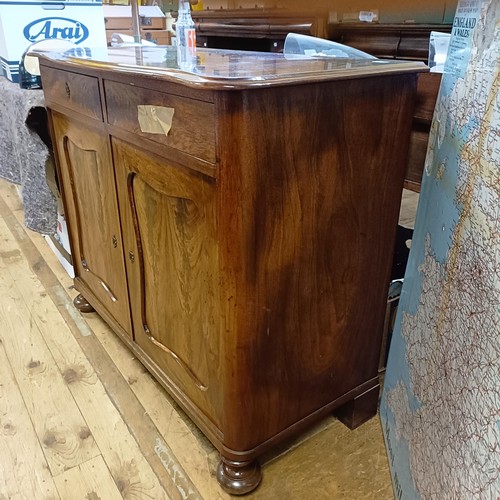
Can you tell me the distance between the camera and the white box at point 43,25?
70.4 inches

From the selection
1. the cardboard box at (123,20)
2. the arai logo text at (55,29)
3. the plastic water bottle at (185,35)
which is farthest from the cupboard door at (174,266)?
the cardboard box at (123,20)

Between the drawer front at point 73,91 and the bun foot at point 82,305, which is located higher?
the drawer front at point 73,91

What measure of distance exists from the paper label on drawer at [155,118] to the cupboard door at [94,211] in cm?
26

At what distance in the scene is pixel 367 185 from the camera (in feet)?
3.44

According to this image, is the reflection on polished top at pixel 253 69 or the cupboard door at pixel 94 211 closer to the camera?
the reflection on polished top at pixel 253 69

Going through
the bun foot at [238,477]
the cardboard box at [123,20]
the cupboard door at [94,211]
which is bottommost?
the bun foot at [238,477]

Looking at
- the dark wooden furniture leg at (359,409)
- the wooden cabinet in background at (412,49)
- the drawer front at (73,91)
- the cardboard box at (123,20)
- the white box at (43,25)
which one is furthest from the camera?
the cardboard box at (123,20)

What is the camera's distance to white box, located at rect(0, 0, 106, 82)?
1789 millimetres

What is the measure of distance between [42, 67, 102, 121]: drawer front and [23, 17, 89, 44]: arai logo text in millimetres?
467

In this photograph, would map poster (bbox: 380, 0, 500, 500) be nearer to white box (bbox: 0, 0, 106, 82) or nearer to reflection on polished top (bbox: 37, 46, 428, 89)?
reflection on polished top (bbox: 37, 46, 428, 89)

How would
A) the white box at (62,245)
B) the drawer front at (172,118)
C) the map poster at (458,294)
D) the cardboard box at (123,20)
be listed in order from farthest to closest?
the cardboard box at (123,20) < the white box at (62,245) < the drawer front at (172,118) < the map poster at (458,294)

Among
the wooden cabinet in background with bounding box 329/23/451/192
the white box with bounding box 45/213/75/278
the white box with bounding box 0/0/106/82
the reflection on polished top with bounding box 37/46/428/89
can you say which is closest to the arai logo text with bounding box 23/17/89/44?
the white box with bounding box 0/0/106/82

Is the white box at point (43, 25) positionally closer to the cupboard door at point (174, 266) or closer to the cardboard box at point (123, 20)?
the cupboard door at point (174, 266)

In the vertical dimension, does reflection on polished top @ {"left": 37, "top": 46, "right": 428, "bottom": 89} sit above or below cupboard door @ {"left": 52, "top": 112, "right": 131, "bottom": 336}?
above
